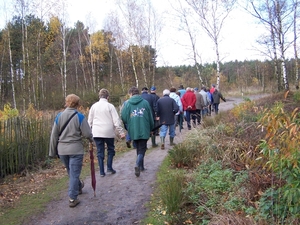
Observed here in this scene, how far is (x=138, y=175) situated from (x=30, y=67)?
19512mm

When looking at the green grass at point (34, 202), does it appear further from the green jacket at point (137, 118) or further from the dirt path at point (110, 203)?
the green jacket at point (137, 118)

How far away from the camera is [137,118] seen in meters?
6.75

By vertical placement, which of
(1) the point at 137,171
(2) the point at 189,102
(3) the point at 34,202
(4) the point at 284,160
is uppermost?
(2) the point at 189,102

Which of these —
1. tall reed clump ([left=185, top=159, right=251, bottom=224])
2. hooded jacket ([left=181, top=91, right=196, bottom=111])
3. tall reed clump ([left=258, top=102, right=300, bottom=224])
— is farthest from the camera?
hooded jacket ([left=181, top=91, right=196, bottom=111])

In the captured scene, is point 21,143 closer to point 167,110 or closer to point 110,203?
point 110,203

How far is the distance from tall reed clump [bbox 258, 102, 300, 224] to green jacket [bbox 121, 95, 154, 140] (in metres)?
3.46

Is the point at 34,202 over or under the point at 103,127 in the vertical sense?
under

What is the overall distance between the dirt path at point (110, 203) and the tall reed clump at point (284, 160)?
2002 mm

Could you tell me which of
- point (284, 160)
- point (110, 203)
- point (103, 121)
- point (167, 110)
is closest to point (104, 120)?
point (103, 121)

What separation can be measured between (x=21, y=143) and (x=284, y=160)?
22.2ft

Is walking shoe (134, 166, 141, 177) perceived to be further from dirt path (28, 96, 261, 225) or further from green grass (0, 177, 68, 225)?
green grass (0, 177, 68, 225)

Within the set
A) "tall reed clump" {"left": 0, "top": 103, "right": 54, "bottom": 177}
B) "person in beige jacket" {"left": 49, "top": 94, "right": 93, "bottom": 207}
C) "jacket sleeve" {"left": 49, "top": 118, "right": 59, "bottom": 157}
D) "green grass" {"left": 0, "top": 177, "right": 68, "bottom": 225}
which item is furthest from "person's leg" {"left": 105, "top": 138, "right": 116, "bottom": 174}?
"tall reed clump" {"left": 0, "top": 103, "right": 54, "bottom": 177}

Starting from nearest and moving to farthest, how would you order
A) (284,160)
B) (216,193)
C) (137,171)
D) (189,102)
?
(284,160) → (216,193) → (137,171) → (189,102)

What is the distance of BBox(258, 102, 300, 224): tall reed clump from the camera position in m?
3.01
